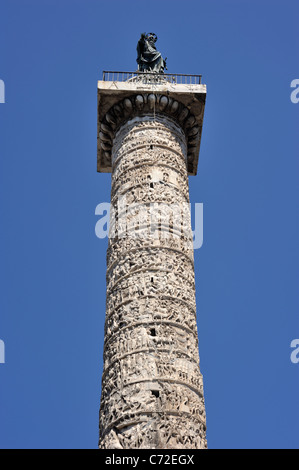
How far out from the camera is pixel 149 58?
9.27m

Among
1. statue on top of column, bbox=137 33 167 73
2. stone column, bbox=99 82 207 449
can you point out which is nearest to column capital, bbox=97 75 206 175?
stone column, bbox=99 82 207 449

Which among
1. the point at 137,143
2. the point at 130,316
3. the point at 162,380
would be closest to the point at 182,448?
the point at 162,380

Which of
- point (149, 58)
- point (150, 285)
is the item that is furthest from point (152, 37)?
point (150, 285)

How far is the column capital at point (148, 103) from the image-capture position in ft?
27.3

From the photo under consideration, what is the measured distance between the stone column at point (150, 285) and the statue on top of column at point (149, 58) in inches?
38.1

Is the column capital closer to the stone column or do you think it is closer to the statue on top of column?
the stone column

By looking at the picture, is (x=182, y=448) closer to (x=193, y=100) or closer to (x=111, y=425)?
(x=111, y=425)

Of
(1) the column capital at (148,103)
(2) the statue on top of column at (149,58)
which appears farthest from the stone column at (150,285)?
(2) the statue on top of column at (149,58)

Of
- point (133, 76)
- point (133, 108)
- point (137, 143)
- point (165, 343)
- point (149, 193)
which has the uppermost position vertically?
point (133, 76)

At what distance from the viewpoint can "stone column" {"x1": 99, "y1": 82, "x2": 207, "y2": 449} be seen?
5578 mm

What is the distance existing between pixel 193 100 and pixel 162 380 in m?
4.07

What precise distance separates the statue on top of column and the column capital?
55 centimetres

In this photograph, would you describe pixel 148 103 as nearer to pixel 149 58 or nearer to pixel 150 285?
pixel 149 58
